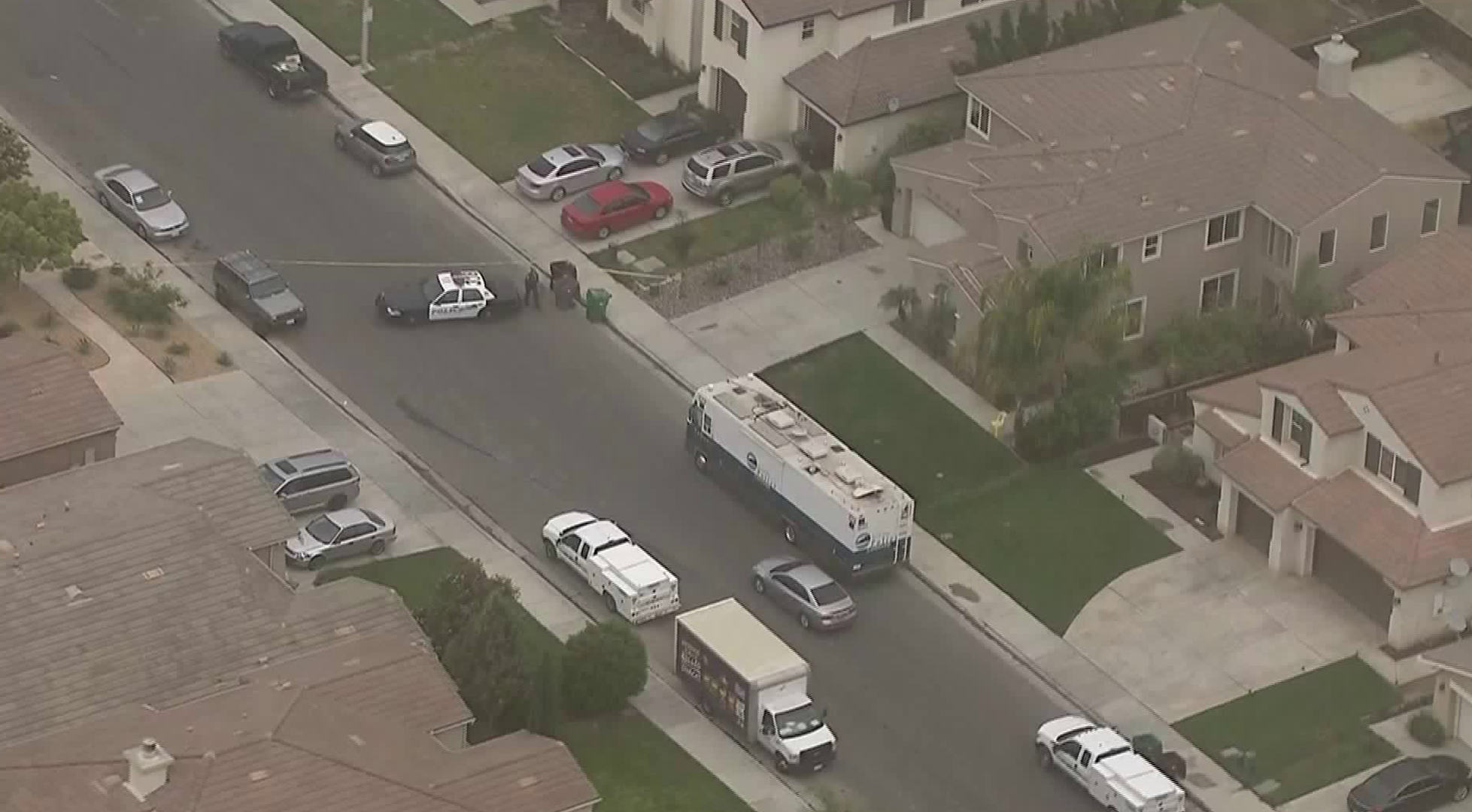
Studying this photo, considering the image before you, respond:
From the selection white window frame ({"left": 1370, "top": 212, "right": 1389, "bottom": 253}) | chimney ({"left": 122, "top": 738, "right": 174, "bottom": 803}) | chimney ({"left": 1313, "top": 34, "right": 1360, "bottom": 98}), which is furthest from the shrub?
white window frame ({"left": 1370, "top": 212, "right": 1389, "bottom": 253})

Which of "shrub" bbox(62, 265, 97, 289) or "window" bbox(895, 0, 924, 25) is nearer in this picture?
"shrub" bbox(62, 265, 97, 289)

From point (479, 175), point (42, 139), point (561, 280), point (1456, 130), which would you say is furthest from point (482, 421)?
point (1456, 130)

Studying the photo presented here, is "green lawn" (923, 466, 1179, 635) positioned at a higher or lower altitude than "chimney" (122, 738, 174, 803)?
lower

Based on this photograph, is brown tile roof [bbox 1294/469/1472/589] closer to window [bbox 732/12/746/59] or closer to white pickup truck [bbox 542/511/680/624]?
white pickup truck [bbox 542/511/680/624]

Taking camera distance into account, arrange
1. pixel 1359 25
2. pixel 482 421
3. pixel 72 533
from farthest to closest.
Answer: pixel 1359 25 → pixel 482 421 → pixel 72 533

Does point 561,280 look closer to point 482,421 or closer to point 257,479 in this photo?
point 482,421

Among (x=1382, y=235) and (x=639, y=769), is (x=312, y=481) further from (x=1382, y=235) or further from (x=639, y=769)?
(x=1382, y=235)
